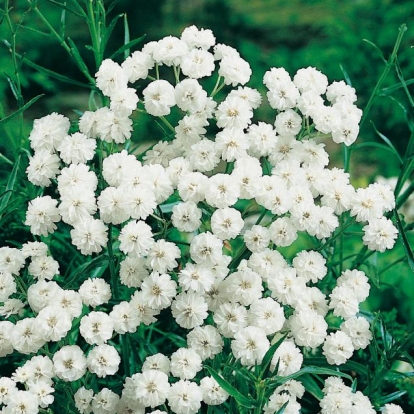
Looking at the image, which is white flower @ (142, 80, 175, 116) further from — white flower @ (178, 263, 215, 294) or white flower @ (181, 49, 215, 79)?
white flower @ (178, 263, 215, 294)

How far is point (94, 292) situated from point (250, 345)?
155 mm

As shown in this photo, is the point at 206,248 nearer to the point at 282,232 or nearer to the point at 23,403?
the point at 282,232

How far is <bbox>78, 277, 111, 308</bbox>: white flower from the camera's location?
720mm

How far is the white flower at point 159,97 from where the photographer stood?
75 cm

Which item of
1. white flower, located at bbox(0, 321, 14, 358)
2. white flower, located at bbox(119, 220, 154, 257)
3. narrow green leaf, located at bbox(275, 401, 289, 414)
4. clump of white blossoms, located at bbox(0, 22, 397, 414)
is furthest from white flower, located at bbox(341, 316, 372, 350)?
white flower, located at bbox(0, 321, 14, 358)

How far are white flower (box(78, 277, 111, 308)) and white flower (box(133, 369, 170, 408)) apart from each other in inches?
3.4

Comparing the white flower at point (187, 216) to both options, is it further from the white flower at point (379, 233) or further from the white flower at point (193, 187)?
the white flower at point (379, 233)

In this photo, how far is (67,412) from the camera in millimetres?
774

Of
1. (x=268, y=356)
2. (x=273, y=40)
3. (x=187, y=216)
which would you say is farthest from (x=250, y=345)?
(x=273, y=40)

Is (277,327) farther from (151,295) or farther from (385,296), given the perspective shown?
(385,296)

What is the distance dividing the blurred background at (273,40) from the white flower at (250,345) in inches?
48.0

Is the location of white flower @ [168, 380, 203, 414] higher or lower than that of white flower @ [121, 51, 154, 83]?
lower

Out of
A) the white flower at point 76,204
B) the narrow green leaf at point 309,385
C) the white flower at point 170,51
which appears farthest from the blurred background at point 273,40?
the white flower at point 76,204

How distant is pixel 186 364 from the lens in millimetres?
688
